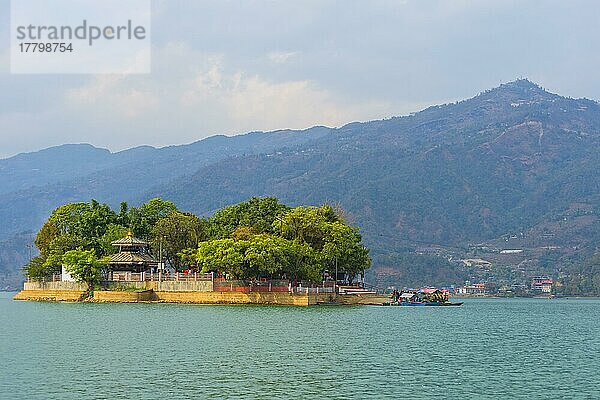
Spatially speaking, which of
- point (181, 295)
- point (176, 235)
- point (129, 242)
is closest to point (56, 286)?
point (129, 242)

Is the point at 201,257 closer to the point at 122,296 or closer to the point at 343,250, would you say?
the point at 122,296

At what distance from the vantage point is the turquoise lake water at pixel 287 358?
36.9 meters

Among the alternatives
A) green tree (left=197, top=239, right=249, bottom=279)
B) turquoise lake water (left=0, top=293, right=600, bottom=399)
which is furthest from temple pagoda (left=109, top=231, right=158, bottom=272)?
turquoise lake water (left=0, top=293, right=600, bottom=399)

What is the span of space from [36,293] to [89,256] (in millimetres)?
15479

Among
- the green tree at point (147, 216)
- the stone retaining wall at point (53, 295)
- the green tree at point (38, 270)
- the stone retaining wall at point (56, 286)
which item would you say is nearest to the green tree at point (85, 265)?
the stone retaining wall at point (56, 286)

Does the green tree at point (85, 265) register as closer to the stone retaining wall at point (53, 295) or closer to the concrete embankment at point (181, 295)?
the concrete embankment at point (181, 295)

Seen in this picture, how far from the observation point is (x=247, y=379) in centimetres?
3966

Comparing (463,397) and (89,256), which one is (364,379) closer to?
(463,397)

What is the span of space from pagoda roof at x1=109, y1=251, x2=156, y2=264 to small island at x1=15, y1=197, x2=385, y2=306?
4.5 inches

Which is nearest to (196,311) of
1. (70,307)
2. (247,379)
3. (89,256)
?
(70,307)

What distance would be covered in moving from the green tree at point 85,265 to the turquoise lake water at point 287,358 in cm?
2516

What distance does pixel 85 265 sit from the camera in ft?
343

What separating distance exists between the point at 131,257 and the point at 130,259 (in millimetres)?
595

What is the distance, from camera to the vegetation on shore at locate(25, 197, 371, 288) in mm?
94688
